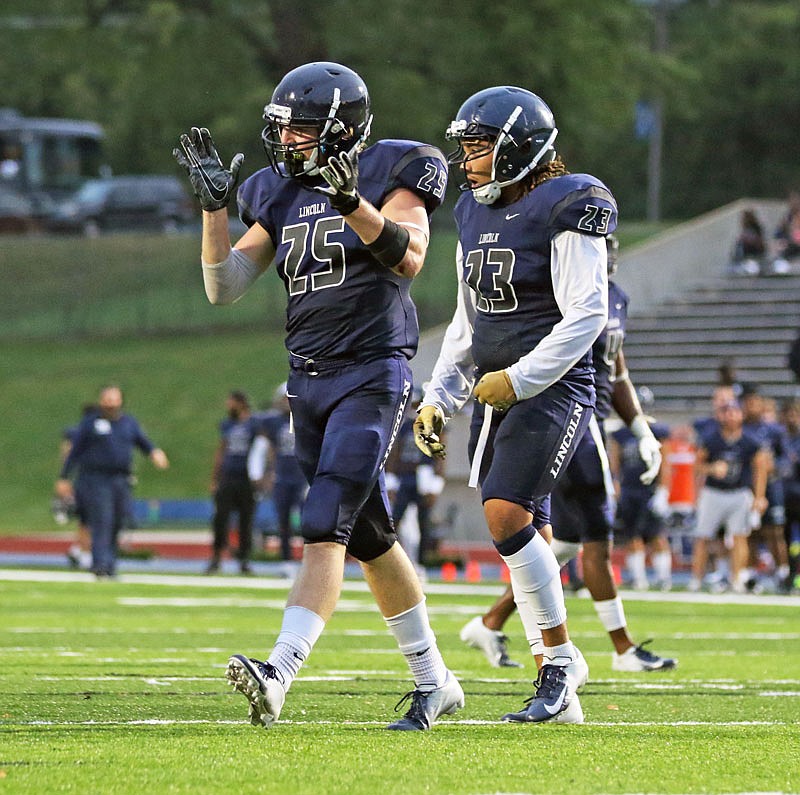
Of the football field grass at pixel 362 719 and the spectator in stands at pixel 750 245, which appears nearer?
the football field grass at pixel 362 719

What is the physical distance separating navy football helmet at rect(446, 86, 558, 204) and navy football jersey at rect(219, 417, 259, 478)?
40.9ft

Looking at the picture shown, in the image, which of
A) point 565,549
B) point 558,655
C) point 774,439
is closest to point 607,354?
point 565,549

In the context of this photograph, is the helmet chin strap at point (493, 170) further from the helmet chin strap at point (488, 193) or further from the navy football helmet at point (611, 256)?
the navy football helmet at point (611, 256)

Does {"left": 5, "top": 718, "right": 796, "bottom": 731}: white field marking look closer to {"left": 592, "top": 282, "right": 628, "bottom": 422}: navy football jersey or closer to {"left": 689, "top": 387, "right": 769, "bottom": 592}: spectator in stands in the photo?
{"left": 592, "top": 282, "right": 628, "bottom": 422}: navy football jersey

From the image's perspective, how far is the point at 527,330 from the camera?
6.08 metres

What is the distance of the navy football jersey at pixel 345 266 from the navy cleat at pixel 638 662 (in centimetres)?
276

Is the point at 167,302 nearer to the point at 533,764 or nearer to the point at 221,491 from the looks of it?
the point at 221,491

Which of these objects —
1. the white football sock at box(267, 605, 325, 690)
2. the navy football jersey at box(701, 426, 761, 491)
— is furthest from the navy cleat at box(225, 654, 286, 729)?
the navy football jersey at box(701, 426, 761, 491)

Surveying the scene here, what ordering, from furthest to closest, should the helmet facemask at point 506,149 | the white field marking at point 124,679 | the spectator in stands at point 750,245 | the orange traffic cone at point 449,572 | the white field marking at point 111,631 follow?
the spectator in stands at point 750,245
the orange traffic cone at point 449,572
the white field marking at point 111,631
the white field marking at point 124,679
the helmet facemask at point 506,149

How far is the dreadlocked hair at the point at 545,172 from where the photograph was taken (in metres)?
6.17

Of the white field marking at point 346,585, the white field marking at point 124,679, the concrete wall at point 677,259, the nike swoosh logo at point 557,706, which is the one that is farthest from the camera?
the concrete wall at point 677,259

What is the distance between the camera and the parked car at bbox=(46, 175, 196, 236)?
36.9 meters

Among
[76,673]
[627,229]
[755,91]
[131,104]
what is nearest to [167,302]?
[131,104]

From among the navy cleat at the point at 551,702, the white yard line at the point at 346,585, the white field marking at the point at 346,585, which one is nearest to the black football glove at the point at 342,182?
the navy cleat at the point at 551,702
